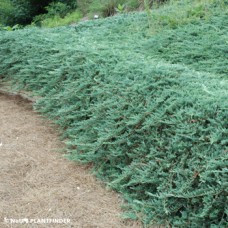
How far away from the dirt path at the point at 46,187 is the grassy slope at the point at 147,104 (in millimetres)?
165

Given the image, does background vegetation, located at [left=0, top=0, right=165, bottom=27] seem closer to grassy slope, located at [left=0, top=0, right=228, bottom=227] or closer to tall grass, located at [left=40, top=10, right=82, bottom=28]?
tall grass, located at [left=40, top=10, right=82, bottom=28]

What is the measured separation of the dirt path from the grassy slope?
0.54 ft

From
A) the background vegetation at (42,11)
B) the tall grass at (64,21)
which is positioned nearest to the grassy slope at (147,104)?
the tall grass at (64,21)

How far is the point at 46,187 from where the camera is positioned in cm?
358

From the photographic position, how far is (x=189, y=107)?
3119 millimetres

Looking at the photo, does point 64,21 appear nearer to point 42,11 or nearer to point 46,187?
point 42,11

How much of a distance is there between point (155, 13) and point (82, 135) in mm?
3271

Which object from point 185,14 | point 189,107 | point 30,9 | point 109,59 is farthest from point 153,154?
point 30,9

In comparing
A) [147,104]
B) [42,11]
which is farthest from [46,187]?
[42,11]

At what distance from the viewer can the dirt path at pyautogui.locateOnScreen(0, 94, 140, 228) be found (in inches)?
125

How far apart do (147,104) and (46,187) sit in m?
1.15

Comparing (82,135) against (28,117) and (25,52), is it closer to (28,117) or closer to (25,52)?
(28,117)

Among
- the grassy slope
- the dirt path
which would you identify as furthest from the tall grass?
the dirt path

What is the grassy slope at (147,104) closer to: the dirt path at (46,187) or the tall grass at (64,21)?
the dirt path at (46,187)
